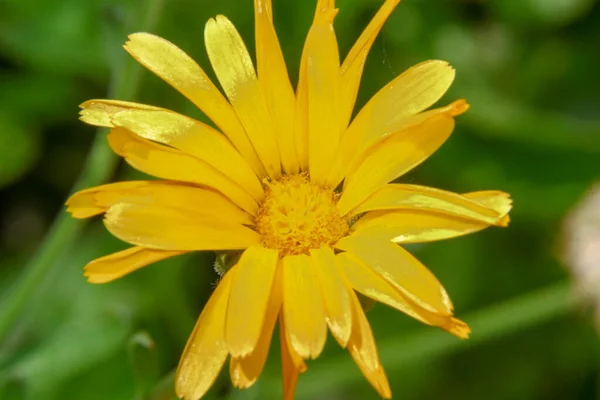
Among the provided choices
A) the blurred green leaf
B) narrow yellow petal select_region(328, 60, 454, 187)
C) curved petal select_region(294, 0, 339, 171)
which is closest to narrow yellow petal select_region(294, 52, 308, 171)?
curved petal select_region(294, 0, 339, 171)

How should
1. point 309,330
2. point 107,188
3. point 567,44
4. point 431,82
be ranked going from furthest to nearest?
1. point 567,44
2. point 431,82
3. point 107,188
4. point 309,330

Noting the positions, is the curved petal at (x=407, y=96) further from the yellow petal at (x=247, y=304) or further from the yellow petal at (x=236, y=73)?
the yellow petal at (x=247, y=304)

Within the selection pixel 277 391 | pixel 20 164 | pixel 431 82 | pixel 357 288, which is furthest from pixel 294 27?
pixel 357 288

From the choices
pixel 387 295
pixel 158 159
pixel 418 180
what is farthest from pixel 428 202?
pixel 418 180

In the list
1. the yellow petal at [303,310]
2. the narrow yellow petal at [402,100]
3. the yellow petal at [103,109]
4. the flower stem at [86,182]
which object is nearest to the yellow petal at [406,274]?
the yellow petal at [303,310]

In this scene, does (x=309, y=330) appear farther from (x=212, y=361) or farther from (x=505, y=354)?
(x=505, y=354)

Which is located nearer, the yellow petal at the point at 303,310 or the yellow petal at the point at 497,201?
the yellow petal at the point at 303,310
